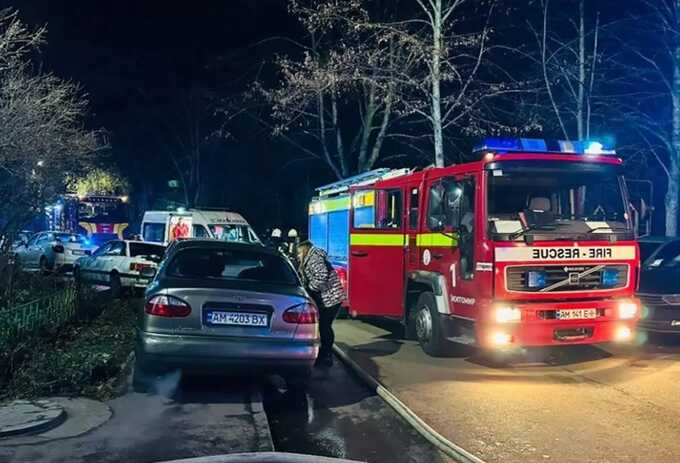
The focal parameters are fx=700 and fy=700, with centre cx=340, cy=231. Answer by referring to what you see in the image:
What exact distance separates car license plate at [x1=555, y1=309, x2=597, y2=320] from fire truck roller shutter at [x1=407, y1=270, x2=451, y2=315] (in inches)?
54.6

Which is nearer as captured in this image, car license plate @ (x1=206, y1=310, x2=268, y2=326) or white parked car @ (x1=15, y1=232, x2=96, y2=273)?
car license plate @ (x1=206, y1=310, x2=268, y2=326)

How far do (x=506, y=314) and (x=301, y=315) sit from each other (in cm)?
263

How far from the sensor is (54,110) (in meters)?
13.9

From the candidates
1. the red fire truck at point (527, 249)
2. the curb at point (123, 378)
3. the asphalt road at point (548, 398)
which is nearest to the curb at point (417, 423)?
the asphalt road at point (548, 398)

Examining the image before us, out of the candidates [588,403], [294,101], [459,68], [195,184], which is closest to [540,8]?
[459,68]

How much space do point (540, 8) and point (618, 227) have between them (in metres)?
11.2

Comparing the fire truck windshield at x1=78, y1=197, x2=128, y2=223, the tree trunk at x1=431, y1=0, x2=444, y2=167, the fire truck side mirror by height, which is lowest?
the fire truck side mirror

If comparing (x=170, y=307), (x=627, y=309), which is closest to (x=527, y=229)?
(x=627, y=309)

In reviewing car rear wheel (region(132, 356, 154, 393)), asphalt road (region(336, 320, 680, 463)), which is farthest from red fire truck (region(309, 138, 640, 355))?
car rear wheel (region(132, 356, 154, 393))

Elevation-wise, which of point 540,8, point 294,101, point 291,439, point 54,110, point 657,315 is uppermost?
point 540,8

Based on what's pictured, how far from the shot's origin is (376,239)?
35.9ft

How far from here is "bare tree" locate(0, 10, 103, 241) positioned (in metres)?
11.8

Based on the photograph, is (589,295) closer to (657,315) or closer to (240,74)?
(657,315)

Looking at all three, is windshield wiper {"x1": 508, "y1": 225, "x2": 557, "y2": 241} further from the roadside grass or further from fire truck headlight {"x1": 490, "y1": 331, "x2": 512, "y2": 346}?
the roadside grass
